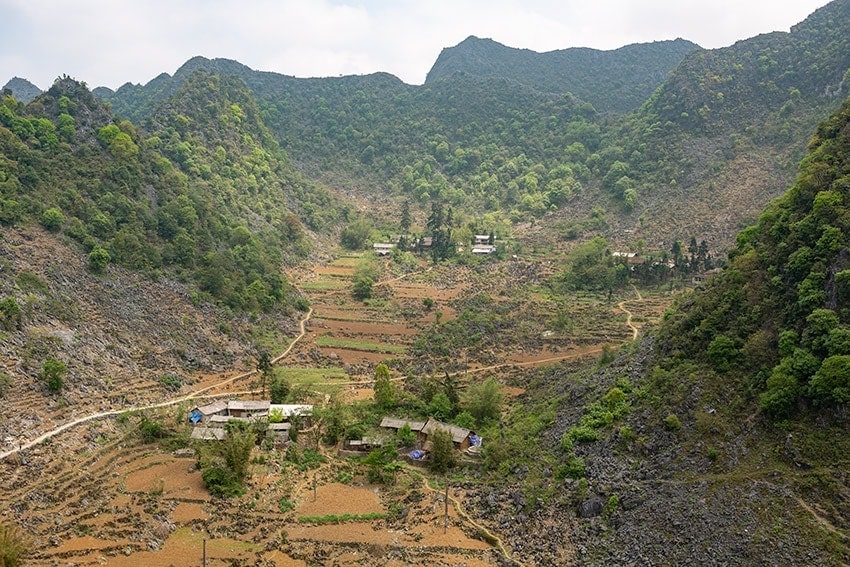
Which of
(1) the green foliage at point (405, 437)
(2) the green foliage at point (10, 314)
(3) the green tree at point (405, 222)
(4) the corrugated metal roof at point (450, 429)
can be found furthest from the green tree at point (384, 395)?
(3) the green tree at point (405, 222)

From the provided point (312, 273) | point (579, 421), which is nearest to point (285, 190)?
point (312, 273)

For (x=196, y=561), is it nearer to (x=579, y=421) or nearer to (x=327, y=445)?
(x=327, y=445)

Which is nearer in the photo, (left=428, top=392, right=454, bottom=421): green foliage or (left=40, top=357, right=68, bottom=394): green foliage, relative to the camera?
(left=40, top=357, right=68, bottom=394): green foliage

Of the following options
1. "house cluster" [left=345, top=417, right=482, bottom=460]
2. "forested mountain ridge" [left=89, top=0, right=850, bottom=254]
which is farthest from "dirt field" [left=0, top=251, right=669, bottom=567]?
"forested mountain ridge" [left=89, top=0, right=850, bottom=254]

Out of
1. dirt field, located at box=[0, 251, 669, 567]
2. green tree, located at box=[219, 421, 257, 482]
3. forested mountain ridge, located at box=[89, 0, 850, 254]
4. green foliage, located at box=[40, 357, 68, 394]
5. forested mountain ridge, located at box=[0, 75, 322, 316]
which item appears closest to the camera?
dirt field, located at box=[0, 251, 669, 567]

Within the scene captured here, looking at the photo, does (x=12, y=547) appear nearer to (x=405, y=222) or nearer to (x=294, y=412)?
(x=294, y=412)

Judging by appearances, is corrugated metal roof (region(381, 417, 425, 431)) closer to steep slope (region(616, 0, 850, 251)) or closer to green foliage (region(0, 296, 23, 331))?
green foliage (region(0, 296, 23, 331))
